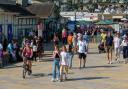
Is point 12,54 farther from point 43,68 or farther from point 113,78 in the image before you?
point 113,78

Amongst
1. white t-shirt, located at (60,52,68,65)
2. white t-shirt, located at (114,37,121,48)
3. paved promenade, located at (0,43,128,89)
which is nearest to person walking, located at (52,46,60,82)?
white t-shirt, located at (60,52,68,65)

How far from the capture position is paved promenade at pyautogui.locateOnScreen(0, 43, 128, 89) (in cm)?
1984

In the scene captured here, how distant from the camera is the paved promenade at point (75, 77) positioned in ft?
65.1

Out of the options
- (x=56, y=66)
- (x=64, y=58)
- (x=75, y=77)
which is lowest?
(x=75, y=77)

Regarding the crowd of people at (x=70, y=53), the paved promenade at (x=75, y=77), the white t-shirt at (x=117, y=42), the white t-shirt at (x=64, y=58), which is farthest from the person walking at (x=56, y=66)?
the white t-shirt at (x=117, y=42)

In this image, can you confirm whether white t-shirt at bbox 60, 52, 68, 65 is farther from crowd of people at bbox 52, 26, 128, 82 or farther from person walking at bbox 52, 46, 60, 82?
person walking at bbox 52, 46, 60, 82

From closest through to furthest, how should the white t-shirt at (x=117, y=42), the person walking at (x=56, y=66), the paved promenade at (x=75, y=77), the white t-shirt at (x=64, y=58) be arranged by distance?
the paved promenade at (x=75, y=77) < the person walking at (x=56, y=66) < the white t-shirt at (x=64, y=58) < the white t-shirt at (x=117, y=42)

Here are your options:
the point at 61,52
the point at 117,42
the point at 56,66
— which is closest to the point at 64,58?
the point at 61,52

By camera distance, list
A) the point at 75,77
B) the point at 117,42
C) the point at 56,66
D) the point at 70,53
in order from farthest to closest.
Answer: the point at 117,42
the point at 70,53
the point at 75,77
the point at 56,66

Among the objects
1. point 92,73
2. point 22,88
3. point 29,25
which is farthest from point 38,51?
point 29,25

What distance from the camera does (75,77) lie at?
22469 mm

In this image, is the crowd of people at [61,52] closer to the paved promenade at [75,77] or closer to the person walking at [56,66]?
the person walking at [56,66]

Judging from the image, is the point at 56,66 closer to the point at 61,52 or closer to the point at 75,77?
the point at 61,52

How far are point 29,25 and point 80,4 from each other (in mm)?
101463
